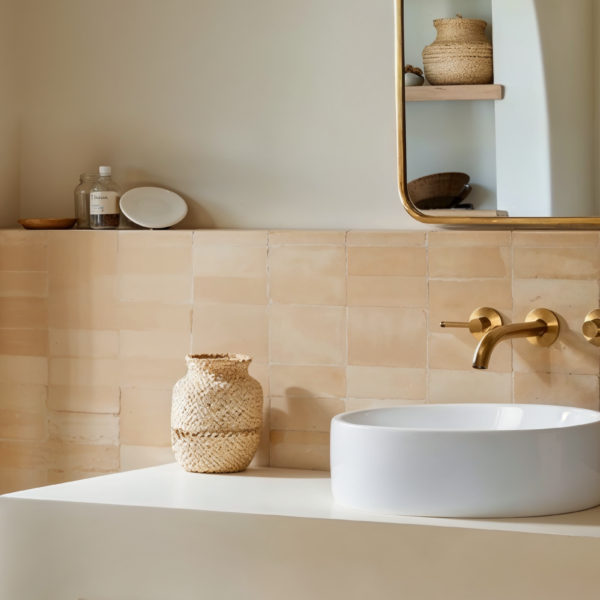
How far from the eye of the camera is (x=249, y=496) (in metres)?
1.21

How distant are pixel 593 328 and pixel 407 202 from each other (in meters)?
0.40

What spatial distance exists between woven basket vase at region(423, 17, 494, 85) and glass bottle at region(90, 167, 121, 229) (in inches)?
27.3

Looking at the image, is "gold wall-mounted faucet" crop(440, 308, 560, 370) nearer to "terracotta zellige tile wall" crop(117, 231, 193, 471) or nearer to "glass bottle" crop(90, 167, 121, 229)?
"terracotta zellige tile wall" crop(117, 231, 193, 471)

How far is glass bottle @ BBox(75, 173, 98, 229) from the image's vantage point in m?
1.57

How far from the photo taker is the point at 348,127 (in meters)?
→ 1.48

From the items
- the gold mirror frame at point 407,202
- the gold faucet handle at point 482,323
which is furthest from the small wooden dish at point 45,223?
the gold faucet handle at point 482,323

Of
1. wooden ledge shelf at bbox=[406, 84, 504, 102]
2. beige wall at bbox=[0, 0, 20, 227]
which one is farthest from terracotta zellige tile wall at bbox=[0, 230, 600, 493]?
wooden ledge shelf at bbox=[406, 84, 504, 102]

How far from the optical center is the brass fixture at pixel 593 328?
4.20 feet

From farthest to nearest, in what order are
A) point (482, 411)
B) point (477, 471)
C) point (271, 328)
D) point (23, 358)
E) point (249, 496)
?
point (23, 358) → point (271, 328) → point (482, 411) → point (249, 496) → point (477, 471)

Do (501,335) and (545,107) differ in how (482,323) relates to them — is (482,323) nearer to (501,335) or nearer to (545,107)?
(501,335)

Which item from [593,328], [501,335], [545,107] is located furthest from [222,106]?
[593,328]

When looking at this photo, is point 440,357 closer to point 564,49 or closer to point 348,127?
point 348,127

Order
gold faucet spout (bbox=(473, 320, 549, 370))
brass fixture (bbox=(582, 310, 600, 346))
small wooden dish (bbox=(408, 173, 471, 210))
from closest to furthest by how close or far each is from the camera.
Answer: gold faucet spout (bbox=(473, 320, 549, 370)) → brass fixture (bbox=(582, 310, 600, 346)) → small wooden dish (bbox=(408, 173, 471, 210))

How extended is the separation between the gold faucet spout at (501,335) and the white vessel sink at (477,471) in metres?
0.14
